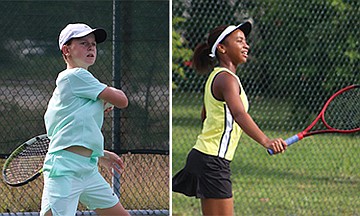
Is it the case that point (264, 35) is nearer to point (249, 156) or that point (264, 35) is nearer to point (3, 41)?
point (249, 156)

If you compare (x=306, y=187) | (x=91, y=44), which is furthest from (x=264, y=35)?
(x=91, y=44)

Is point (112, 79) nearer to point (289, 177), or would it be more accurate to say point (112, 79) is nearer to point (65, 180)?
point (65, 180)

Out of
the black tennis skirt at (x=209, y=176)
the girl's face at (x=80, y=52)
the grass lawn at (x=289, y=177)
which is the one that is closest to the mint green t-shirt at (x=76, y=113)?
the girl's face at (x=80, y=52)

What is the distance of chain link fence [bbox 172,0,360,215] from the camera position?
8516 millimetres

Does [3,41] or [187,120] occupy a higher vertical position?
[3,41]

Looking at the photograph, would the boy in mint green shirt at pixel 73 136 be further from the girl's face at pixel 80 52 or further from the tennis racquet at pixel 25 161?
the tennis racquet at pixel 25 161

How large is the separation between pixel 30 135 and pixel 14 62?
1.73 feet

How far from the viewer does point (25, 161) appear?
18.8ft

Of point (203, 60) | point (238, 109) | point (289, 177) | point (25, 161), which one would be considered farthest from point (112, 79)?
point (289, 177)

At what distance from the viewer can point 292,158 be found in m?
9.95

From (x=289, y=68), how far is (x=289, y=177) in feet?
3.38

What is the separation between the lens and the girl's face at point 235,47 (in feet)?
17.2

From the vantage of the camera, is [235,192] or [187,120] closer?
[235,192]

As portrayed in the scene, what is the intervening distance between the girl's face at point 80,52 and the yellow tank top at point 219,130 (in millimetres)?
680
